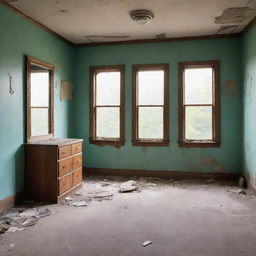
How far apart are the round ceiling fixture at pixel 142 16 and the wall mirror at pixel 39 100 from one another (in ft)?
5.81

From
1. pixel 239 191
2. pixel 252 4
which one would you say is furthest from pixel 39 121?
pixel 252 4

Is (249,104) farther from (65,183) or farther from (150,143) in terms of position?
(65,183)

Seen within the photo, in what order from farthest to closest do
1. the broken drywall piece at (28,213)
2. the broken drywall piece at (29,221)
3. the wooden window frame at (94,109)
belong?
the wooden window frame at (94,109)
the broken drywall piece at (28,213)
the broken drywall piece at (29,221)

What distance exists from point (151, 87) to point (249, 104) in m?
1.97

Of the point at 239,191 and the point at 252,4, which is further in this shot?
the point at 239,191

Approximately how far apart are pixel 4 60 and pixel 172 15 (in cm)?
267

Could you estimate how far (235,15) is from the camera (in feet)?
14.1

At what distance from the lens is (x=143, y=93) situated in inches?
228

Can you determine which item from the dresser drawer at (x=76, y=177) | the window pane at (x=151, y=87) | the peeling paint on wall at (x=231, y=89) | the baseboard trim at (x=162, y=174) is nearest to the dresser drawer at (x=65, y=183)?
the dresser drawer at (x=76, y=177)

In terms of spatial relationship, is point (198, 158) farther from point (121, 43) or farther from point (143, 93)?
point (121, 43)

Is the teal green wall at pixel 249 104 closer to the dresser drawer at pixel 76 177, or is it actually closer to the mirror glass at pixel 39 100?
the dresser drawer at pixel 76 177

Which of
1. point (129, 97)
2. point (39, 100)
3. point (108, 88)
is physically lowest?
point (39, 100)

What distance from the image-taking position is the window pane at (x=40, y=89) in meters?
4.58

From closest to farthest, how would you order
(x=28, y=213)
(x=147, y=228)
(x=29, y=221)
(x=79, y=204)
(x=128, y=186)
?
(x=147, y=228), (x=29, y=221), (x=28, y=213), (x=79, y=204), (x=128, y=186)
